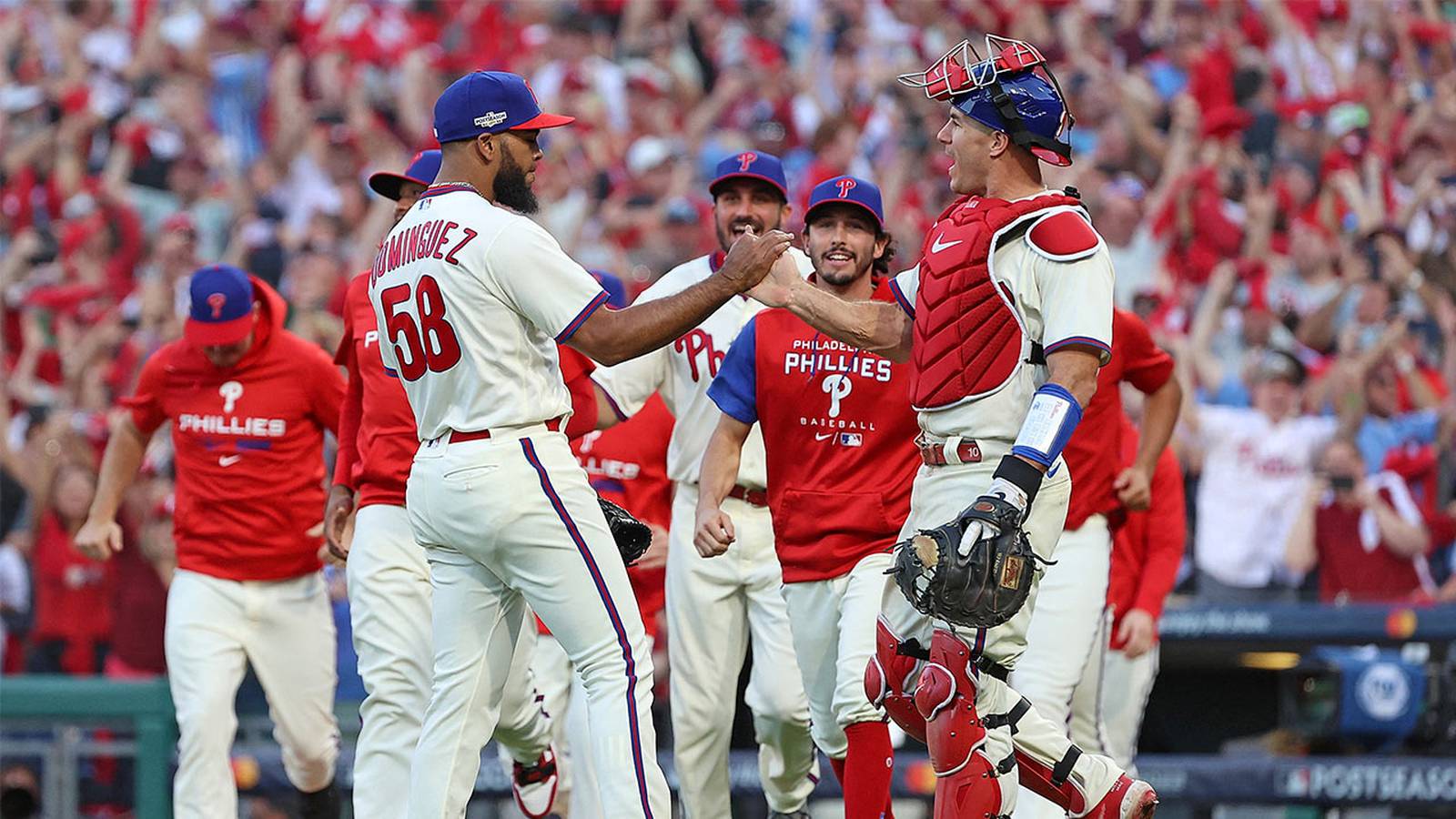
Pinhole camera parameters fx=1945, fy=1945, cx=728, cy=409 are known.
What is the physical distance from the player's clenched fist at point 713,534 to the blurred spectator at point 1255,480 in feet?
14.3

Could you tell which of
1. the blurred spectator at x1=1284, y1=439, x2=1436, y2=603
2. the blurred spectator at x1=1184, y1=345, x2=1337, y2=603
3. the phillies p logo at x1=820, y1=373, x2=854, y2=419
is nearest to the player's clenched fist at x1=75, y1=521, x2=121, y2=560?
the phillies p logo at x1=820, y1=373, x2=854, y2=419

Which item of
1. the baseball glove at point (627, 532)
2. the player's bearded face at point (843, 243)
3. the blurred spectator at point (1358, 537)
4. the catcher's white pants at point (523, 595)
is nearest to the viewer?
the catcher's white pants at point (523, 595)

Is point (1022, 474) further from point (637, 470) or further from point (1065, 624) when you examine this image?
point (637, 470)

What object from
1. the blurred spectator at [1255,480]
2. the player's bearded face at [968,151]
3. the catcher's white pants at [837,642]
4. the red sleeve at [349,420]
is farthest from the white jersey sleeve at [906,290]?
the blurred spectator at [1255,480]

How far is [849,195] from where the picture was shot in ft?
21.9

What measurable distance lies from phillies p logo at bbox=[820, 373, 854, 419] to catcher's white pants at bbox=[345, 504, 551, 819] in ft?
4.38

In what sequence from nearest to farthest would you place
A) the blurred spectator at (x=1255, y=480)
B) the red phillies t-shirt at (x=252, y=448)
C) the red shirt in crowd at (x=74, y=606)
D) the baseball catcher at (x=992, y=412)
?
the baseball catcher at (x=992, y=412)
the red phillies t-shirt at (x=252, y=448)
the blurred spectator at (x=1255, y=480)
the red shirt in crowd at (x=74, y=606)

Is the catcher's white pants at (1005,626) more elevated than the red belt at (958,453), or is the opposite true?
the red belt at (958,453)

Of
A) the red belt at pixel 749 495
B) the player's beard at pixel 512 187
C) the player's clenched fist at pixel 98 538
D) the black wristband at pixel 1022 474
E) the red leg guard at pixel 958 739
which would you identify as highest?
the player's beard at pixel 512 187

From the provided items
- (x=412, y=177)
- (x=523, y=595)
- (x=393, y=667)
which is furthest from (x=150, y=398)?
(x=523, y=595)

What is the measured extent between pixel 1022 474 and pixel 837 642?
5.65 ft

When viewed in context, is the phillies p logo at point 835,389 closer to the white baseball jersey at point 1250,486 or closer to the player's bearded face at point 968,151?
the player's bearded face at point 968,151

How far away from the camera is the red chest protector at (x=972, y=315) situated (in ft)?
17.8

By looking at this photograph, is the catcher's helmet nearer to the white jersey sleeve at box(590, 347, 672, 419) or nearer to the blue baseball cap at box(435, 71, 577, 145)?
the blue baseball cap at box(435, 71, 577, 145)
